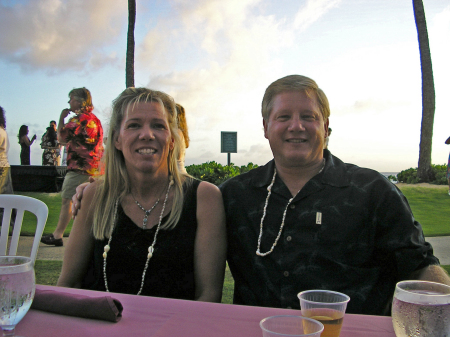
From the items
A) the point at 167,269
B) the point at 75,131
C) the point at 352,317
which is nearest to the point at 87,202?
the point at 167,269

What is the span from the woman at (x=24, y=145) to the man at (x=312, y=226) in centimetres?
1321

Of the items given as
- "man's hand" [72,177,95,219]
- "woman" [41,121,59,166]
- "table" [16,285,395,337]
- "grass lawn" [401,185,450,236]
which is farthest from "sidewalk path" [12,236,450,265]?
"woman" [41,121,59,166]

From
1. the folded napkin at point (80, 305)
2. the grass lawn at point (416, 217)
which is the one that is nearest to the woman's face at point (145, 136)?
the folded napkin at point (80, 305)

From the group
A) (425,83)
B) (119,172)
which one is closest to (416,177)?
(425,83)

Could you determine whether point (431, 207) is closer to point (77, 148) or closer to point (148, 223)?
point (77, 148)

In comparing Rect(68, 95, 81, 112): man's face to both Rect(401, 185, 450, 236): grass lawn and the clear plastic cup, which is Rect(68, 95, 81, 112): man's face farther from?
Rect(401, 185, 450, 236): grass lawn

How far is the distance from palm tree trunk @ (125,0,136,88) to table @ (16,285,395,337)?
10.9 m

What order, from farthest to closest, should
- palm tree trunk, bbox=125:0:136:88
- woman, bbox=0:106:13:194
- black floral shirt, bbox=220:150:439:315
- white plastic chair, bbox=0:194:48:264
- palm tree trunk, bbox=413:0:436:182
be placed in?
palm tree trunk, bbox=125:0:136:88 → palm tree trunk, bbox=413:0:436:182 → woman, bbox=0:106:13:194 → white plastic chair, bbox=0:194:48:264 → black floral shirt, bbox=220:150:439:315

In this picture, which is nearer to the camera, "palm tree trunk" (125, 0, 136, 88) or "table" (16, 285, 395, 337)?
"table" (16, 285, 395, 337)

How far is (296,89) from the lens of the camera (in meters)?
2.15

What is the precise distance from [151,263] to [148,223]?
0.74 feet

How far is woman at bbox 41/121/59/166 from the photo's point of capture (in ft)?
38.2

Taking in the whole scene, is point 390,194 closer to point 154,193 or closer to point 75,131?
point 154,193

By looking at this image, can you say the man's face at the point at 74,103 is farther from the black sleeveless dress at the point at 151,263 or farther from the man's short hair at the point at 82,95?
the black sleeveless dress at the point at 151,263
